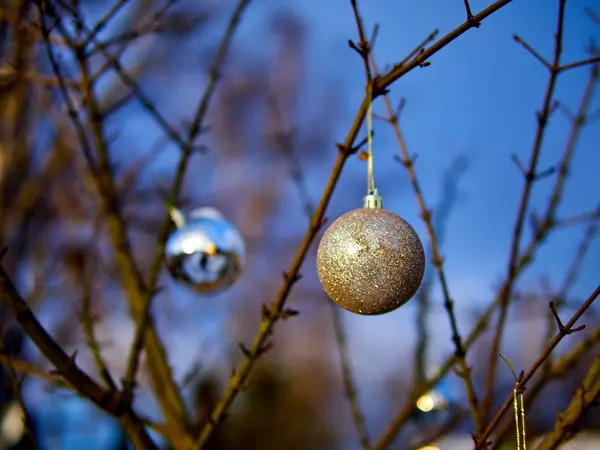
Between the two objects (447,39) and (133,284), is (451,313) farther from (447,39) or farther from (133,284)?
(133,284)

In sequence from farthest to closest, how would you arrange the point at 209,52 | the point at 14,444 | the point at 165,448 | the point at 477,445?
1. the point at 209,52
2. the point at 165,448
3. the point at 14,444
4. the point at 477,445

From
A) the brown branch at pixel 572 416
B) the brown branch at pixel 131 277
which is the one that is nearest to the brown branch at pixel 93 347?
the brown branch at pixel 131 277

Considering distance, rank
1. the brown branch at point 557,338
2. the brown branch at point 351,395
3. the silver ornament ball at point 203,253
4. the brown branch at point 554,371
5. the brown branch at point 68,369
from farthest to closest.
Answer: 1. the brown branch at point 351,395
2. the silver ornament ball at point 203,253
3. the brown branch at point 554,371
4. the brown branch at point 68,369
5. the brown branch at point 557,338

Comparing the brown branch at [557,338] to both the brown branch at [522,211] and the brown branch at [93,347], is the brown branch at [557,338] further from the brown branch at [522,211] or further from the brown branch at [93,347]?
→ the brown branch at [93,347]

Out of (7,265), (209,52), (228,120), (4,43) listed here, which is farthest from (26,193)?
(228,120)

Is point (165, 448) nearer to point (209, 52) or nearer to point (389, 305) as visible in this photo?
point (209, 52)

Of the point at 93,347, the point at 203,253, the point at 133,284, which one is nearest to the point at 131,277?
the point at 133,284
